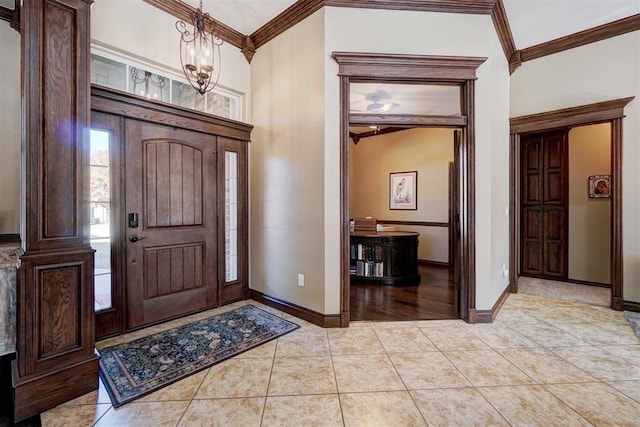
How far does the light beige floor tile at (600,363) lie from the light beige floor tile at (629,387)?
1.9 inches

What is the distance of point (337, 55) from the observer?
2.95 meters

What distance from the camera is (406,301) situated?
3.81 metres

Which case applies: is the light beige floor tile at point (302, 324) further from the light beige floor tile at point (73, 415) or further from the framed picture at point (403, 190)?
the framed picture at point (403, 190)

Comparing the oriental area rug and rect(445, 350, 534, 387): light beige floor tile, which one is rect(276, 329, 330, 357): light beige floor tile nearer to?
the oriental area rug

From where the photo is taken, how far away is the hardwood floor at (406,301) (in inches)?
130

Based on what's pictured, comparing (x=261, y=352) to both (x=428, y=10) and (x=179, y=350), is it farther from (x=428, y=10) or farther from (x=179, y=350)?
(x=428, y=10)

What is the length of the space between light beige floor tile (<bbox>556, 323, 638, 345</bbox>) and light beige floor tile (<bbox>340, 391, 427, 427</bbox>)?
2.08 m

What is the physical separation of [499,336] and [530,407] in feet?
3.50

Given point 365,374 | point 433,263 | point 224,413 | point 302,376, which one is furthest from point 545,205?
point 224,413

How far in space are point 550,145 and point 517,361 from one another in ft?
14.4

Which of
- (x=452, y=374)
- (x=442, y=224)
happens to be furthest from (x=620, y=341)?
(x=442, y=224)

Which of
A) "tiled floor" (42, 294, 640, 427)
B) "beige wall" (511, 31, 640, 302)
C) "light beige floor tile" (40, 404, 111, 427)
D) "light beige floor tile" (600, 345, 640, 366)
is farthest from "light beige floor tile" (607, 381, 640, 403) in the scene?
"light beige floor tile" (40, 404, 111, 427)

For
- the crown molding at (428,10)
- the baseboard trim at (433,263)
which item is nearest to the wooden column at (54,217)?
the crown molding at (428,10)

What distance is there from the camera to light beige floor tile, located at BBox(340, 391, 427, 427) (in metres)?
1.66
